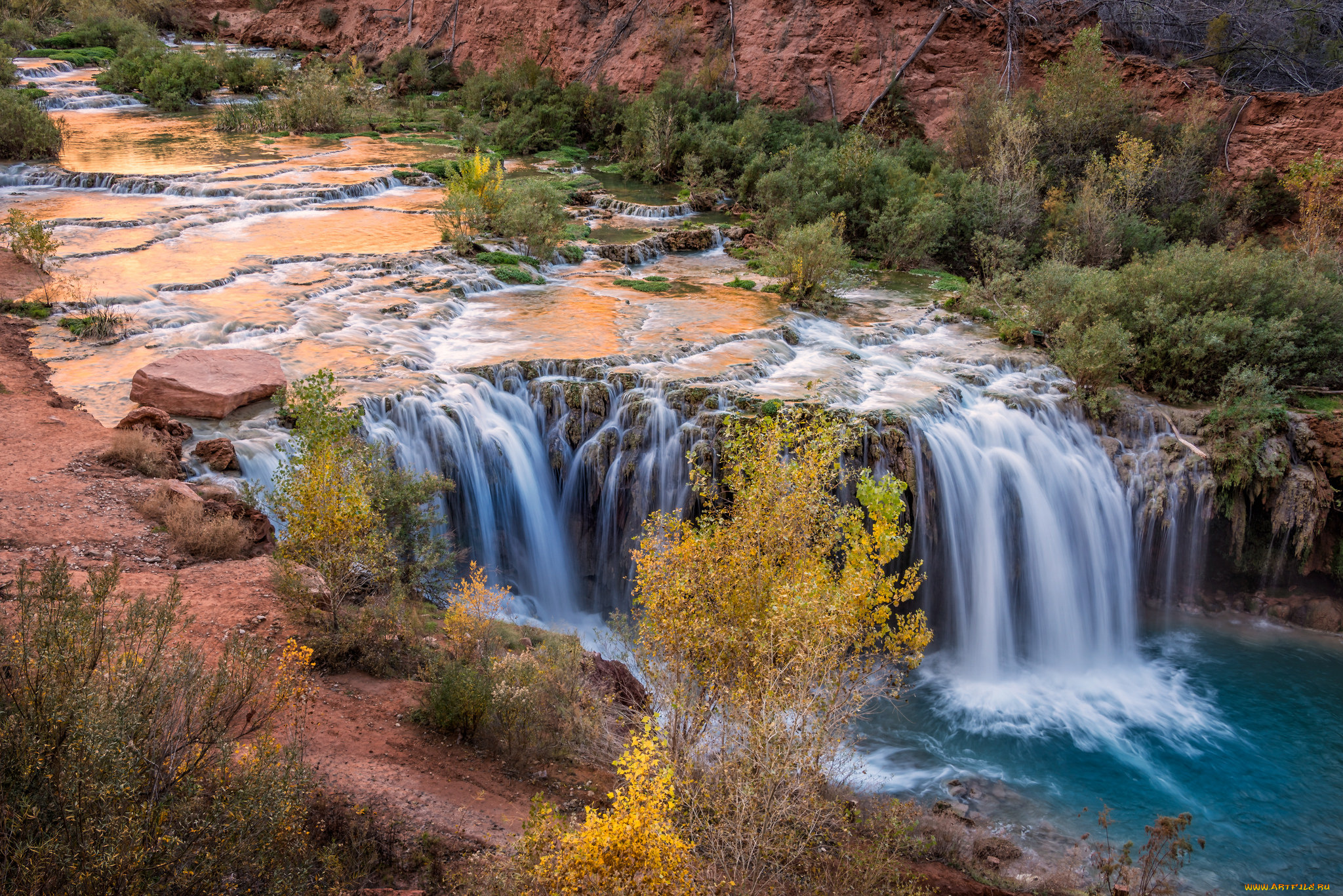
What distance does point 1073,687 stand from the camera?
10055 millimetres

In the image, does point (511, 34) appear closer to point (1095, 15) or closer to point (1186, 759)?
point (1095, 15)

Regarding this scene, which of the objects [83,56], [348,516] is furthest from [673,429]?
[83,56]

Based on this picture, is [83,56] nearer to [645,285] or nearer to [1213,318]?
[645,285]

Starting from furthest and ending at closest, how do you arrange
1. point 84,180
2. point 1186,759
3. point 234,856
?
point 84,180
point 1186,759
point 234,856

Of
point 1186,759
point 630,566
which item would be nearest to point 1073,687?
point 1186,759

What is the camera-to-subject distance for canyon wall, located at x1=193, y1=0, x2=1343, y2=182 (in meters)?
19.5

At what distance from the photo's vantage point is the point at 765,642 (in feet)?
15.8

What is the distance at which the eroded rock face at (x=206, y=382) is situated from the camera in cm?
920

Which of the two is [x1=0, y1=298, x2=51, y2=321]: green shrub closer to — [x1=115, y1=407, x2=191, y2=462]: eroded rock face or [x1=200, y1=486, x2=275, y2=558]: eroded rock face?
[x1=115, y1=407, x2=191, y2=462]: eroded rock face

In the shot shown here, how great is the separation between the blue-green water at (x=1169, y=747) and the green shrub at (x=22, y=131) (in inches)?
831

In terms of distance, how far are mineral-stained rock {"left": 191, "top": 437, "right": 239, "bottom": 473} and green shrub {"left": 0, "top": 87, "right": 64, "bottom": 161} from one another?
14942mm

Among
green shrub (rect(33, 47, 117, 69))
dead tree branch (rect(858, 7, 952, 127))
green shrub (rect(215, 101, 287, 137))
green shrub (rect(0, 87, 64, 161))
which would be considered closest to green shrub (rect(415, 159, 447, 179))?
green shrub (rect(215, 101, 287, 137))

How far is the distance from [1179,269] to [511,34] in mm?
26312

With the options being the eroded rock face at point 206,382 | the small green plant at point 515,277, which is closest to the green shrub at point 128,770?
the eroded rock face at point 206,382
